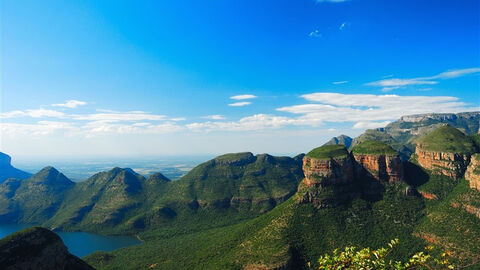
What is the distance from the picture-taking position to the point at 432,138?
156 meters

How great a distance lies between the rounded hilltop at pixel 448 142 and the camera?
139625mm

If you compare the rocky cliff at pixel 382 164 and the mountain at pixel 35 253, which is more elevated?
the rocky cliff at pixel 382 164

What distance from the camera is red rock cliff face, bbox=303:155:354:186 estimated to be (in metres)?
132

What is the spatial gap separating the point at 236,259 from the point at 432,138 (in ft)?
466

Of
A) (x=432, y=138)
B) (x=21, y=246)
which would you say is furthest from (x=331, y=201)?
(x=21, y=246)

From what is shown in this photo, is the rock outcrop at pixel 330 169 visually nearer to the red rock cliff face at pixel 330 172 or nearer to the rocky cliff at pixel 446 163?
the red rock cliff face at pixel 330 172

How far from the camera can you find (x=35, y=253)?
64.2m

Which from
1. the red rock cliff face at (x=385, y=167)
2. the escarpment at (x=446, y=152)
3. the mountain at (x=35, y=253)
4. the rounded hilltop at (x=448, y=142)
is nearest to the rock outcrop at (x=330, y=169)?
the red rock cliff face at (x=385, y=167)

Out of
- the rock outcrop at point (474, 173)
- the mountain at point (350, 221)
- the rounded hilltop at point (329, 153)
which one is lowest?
the mountain at point (350, 221)

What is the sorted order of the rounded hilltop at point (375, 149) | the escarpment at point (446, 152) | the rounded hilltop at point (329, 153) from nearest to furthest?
1. the escarpment at point (446, 152)
2. the rounded hilltop at point (329, 153)
3. the rounded hilltop at point (375, 149)

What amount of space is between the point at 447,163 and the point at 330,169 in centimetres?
6573

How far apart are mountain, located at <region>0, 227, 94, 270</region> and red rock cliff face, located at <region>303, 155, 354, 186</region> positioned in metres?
106

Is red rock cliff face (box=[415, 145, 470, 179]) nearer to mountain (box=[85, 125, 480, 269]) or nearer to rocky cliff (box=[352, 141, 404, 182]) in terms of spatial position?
mountain (box=[85, 125, 480, 269])

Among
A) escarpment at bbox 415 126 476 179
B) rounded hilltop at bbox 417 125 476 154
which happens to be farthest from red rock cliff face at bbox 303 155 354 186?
rounded hilltop at bbox 417 125 476 154
